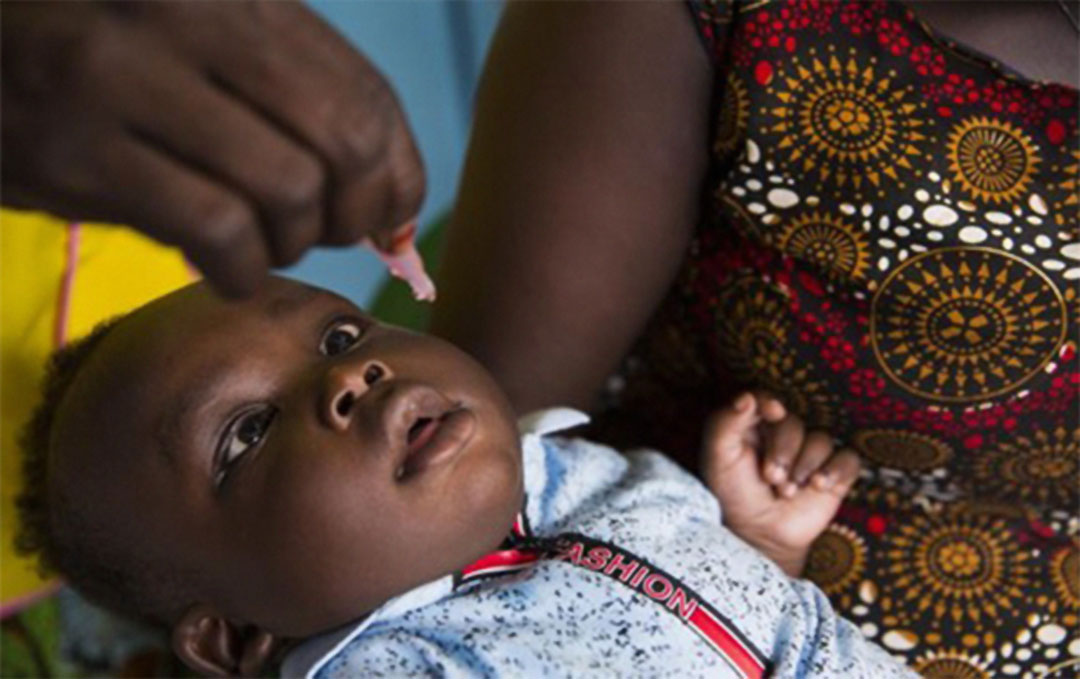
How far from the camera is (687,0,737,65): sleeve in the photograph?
91 cm

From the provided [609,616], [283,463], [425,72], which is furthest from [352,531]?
[425,72]

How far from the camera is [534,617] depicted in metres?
0.91

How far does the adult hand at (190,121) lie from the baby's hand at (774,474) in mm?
630

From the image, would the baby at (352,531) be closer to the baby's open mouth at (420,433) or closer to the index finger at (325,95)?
the baby's open mouth at (420,433)

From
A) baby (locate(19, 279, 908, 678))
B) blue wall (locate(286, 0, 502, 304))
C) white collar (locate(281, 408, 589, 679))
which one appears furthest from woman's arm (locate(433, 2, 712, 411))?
blue wall (locate(286, 0, 502, 304))

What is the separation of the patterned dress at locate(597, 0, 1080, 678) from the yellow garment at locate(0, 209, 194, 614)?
476mm

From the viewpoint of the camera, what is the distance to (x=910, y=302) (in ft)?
3.01

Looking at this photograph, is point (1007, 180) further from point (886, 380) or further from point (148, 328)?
point (148, 328)

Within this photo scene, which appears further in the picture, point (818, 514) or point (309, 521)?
point (818, 514)

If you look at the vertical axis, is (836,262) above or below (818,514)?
above

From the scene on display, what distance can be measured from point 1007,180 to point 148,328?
0.60m

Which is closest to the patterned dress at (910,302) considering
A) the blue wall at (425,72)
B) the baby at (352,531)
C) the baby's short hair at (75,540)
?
the baby at (352,531)

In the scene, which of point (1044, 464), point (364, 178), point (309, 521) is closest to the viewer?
point (364, 178)

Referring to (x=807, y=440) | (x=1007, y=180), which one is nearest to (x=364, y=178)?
(x=1007, y=180)
